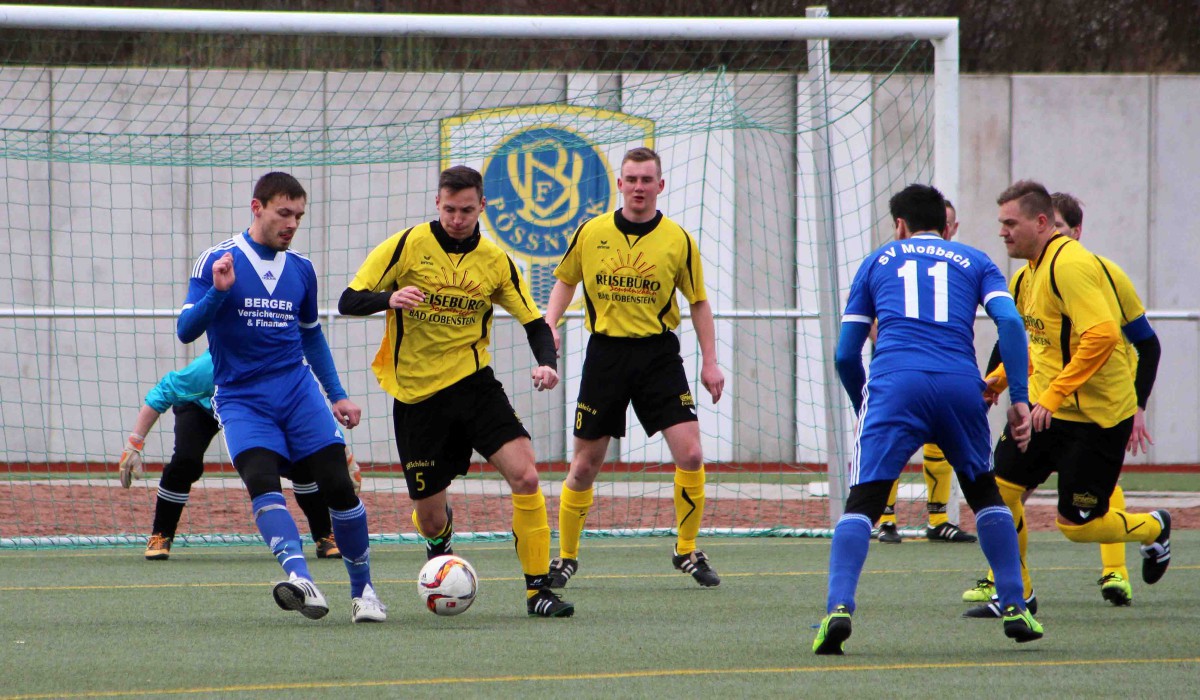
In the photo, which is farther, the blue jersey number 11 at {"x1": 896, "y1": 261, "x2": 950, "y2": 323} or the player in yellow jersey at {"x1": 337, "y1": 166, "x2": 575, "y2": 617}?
the player in yellow jersey at {"x1": 337, "y1": 166, "x2": 575, "y2": 617}

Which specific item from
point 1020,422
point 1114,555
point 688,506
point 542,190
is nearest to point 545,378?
point 688,506

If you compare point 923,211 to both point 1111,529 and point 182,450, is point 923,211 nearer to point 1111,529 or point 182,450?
point 1111,529

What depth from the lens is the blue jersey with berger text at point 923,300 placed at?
5.39 meters

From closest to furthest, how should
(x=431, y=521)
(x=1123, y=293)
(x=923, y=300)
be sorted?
(x=923, y=300) < (x=1123, y=293) < (x=431, y=521)

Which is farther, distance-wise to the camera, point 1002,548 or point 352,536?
point 352,536

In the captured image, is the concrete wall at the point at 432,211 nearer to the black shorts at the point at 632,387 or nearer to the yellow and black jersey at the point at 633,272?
the yellow and black jersey at the point at 633,272

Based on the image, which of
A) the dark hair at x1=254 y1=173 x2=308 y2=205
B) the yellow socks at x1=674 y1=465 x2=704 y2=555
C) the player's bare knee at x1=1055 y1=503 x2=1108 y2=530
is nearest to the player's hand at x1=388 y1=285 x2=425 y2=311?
the dark hair at x1=254 y1=173 x2=308 y2=205

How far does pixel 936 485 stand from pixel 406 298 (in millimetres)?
5186

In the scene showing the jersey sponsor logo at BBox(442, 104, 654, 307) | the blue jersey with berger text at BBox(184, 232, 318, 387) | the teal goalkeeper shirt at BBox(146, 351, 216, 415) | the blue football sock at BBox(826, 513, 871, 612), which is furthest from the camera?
the jersey sponsor logo at BBox(442, 104, 654, 307)

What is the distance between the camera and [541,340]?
6.60 m

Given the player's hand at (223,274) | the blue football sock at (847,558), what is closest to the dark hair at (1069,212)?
the blue football sock at (847,558)

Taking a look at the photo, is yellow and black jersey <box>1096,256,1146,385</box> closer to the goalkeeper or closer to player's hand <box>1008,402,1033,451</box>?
player's hand <box>1008,402,1033,451</box>

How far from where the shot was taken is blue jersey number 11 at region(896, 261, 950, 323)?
5.40m

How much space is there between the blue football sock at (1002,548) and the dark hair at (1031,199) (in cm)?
142
